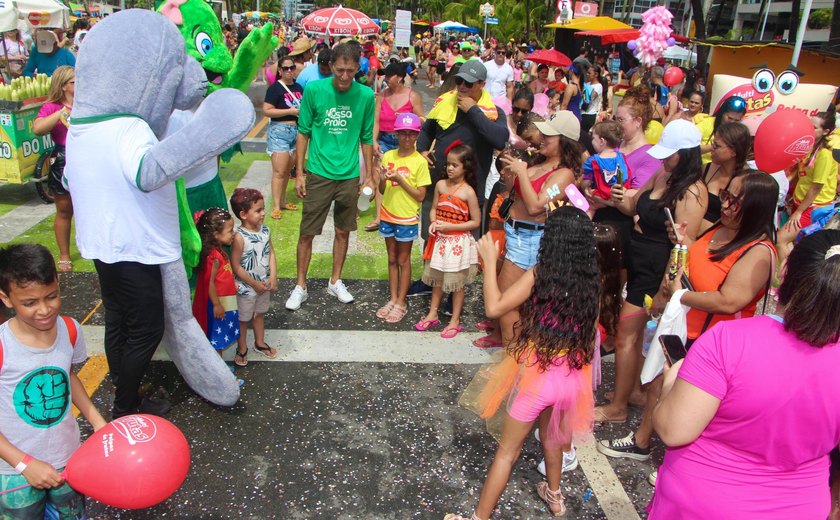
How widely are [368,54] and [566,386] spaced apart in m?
14.4

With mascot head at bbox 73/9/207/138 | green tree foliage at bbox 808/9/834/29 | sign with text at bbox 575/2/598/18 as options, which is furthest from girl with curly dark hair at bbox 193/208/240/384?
green tree foliage at bbox 808/9/834/29

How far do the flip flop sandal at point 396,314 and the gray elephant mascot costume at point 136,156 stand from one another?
1961 millimetres

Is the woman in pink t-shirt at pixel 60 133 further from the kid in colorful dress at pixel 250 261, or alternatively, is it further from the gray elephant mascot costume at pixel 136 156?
the gray elephant mascot costume at pixel 136 156

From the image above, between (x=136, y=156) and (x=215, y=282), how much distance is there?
1073mm

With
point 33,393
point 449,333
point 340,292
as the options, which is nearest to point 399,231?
Result: point 340,292

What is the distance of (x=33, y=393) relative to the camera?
227cm

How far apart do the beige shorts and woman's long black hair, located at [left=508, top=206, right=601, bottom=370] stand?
2.03 metres

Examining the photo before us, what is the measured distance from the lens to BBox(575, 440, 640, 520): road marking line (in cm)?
314

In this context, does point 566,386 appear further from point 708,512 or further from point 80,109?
point 80,109

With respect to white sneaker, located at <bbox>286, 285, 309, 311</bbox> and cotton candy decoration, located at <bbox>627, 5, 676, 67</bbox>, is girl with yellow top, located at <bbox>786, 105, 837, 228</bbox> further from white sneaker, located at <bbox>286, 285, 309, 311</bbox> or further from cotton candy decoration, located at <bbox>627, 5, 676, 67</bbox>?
cotton candy decoration, located at <bbox>627, 5, 676, 67</bbox>

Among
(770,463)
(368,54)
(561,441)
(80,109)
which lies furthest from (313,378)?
(368,54)

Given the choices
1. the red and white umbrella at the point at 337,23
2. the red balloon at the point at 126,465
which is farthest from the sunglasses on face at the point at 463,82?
the red and white umbrella at the point at 337,23

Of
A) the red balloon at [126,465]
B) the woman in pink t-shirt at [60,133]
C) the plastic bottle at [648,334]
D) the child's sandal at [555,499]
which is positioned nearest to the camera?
the red balloon at [126,465]

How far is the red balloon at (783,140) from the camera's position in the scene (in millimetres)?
4133
